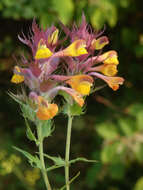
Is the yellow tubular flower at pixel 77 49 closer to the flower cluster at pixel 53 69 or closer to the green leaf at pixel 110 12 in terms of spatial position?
the flower cluster at pixel 53 69

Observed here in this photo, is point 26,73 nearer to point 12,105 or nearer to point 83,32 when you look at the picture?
point 83,32

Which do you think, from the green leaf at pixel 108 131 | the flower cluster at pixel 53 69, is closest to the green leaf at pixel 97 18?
the green leaf at pixel 108 131

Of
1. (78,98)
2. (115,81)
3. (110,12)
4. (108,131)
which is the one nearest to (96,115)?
Answer: (108,131)

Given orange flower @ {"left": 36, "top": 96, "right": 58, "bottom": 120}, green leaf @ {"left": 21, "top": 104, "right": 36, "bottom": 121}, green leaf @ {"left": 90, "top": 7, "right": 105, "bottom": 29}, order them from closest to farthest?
orange flower @ {"left": 36, "top": 96, "right": 58, "bottom": 120} < green leaf @ {"left": 21, "top": 104, "right": 36, "bottom": 121} < green leaf @ {"left": 90, "top": 7, "right": 105, "bottom": 29}

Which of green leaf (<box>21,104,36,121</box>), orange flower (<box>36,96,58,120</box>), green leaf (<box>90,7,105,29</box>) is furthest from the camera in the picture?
green leaf (<box>90,7,105,29</box>)

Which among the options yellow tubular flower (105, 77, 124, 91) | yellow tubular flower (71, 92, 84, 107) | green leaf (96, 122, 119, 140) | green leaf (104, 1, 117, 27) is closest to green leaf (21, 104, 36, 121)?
yellow tubular flower (71, 92, 84, 107)

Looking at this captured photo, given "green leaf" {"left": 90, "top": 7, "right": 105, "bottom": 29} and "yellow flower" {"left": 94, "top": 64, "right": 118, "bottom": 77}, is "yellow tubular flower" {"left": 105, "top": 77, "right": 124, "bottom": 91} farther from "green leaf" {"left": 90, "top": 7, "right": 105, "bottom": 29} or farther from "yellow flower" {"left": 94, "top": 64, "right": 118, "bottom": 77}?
"green leaf" {"left": 90, "top": 7, "right": 105, "bottom": 29}

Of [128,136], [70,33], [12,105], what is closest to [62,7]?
[128,136]
